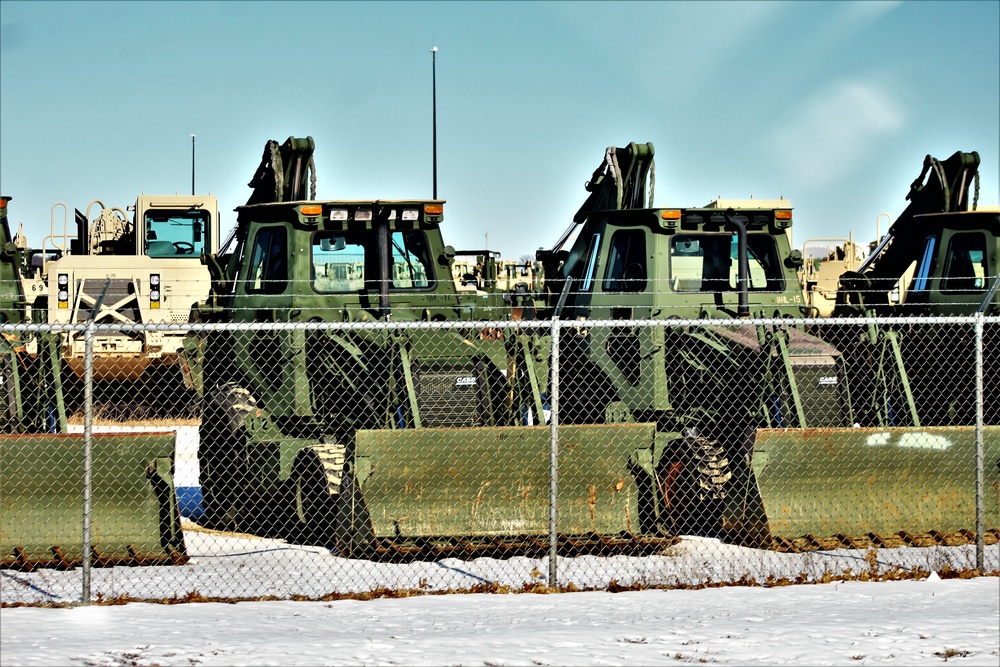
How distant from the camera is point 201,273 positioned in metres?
22.4

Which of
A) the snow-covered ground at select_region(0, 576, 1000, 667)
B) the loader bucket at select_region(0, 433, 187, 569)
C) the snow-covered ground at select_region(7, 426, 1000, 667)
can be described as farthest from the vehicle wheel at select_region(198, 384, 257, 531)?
the snow-covered ground at select_region(0, 576, 1000, 667)

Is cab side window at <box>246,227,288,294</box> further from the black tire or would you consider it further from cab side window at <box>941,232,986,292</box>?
cab side window at <box>941,232,986,292</box>

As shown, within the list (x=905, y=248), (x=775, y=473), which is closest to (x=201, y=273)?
(x=905, y=248)

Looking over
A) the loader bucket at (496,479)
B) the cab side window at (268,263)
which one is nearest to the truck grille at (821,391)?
the loader bucket at (496,479)

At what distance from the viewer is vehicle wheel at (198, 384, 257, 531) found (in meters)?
11.0

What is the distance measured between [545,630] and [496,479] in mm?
2486

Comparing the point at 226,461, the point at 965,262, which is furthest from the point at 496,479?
the point at 965,262

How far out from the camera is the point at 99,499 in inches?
367

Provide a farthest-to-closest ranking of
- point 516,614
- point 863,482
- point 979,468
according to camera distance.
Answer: point 863,482, point 979,468, point 516,614

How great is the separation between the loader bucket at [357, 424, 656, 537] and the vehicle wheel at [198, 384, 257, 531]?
1.92 m

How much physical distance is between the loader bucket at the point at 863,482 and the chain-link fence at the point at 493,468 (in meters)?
0.02

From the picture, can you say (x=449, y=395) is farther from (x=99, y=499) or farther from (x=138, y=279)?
(x=138, y=279)

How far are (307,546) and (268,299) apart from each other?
8.43 feet

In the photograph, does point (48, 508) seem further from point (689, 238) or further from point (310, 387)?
point (689, 238)
